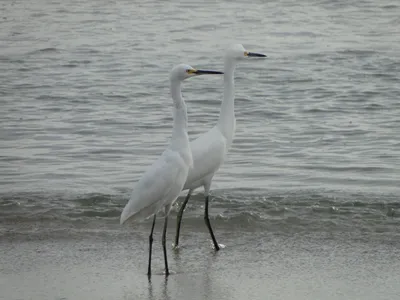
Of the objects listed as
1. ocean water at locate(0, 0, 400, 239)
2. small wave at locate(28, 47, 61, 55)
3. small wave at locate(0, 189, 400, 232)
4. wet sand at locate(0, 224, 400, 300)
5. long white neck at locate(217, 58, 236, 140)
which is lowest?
small wave at locate(28, 47, 61, 55)

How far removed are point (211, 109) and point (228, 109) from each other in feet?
18.6

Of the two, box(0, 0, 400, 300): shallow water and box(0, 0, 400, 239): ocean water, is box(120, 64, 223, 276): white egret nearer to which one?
box(0, 0, 400, 300): shallow water

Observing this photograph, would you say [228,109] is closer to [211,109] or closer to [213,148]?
[213,148]

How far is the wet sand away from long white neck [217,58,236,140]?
817 millimetres

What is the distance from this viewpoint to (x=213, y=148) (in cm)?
713

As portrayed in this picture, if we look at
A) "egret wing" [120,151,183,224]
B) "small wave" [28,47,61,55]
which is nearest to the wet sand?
"egret wing" [120,151,183,224]

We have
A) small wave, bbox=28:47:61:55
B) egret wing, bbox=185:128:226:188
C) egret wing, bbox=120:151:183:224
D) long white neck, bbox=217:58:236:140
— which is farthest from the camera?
small wave, bbox=28:47:61:55

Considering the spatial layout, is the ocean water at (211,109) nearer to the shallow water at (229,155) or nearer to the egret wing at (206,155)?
the shallow water at (229,155)

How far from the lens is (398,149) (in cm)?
1042

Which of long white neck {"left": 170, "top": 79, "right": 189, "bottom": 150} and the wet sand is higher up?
long white neck {"left": 170, "top": 79, "right": 189, "bottom": 150}

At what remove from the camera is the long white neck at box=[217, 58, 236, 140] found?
7.44 meters

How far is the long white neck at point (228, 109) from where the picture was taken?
7.44m

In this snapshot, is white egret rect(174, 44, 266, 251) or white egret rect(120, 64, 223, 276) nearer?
white egret rect(120, 64, 223, 276)

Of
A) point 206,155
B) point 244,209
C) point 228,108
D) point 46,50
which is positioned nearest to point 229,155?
point 244,209
